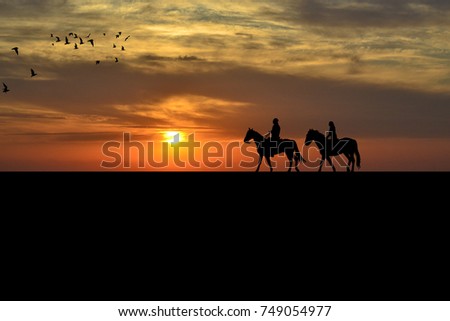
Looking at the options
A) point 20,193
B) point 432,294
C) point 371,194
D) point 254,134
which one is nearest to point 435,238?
point 432,294

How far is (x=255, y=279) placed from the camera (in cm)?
1015

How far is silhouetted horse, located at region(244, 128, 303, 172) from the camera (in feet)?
109

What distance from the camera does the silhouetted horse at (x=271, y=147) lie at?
109ft

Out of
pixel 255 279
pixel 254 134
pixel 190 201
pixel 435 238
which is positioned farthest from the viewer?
pixel 254 134

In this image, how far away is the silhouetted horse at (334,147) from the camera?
32.7 metres

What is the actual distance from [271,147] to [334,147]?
2827 millimetres

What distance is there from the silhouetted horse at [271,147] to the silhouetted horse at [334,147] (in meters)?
1.42

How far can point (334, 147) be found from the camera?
111ft

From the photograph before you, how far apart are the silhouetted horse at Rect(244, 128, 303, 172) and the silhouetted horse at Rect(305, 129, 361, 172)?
4.66 ft

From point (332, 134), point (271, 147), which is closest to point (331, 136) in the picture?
point (332, 134)

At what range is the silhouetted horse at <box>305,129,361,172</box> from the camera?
32688mm

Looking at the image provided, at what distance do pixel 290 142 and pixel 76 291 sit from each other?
25.9 meters
